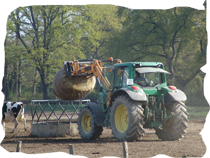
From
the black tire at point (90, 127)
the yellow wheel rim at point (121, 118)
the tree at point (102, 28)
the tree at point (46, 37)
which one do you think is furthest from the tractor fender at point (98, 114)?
the tree at point (102, 28)

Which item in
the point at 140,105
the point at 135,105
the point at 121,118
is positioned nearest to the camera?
the point at 135,105

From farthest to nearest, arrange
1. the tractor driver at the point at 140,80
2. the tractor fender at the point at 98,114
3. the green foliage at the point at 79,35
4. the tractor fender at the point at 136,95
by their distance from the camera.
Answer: the green foliage at the point at 79,35 < the tractor fender at the point at 98,114 < the tractor driver at the point at 140,80 < the tractor fender at the point at 136,95

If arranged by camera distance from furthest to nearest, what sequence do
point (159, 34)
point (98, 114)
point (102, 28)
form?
point (102, 28)
point (159, 34)
point (98, 114)

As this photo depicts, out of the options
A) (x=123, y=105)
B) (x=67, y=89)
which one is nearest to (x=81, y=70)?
(x=67, y=89)

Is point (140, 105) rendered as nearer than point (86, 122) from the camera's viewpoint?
Yes

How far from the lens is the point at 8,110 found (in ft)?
57.7

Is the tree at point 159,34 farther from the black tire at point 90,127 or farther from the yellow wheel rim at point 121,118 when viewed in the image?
the yellow wheel rim at point 121,118

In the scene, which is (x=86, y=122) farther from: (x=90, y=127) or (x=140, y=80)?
(x=140, y=80)

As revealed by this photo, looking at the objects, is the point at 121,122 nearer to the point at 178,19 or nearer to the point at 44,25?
the point at 178,19

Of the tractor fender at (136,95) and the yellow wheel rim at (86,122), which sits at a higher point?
the tractor fender at (136,95)

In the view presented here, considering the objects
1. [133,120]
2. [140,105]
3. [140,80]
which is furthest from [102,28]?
[133,120]

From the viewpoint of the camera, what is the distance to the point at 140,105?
11523 millimetres

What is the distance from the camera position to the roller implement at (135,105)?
11.5 meters

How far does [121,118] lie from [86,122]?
244 cm
